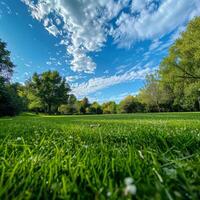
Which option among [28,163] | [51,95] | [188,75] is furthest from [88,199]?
[51,95]

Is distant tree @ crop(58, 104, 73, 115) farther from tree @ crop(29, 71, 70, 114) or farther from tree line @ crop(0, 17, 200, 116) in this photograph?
tree @ crop(29, 71, 70, 114)

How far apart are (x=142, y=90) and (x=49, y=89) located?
27866 millimetres

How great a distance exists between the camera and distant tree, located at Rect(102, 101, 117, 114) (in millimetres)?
70062

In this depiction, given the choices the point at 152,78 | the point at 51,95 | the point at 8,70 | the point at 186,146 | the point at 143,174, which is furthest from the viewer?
the point at 51,95

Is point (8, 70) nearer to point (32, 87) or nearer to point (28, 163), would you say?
point (32, 87)

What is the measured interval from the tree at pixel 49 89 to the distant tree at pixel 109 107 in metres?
16.9

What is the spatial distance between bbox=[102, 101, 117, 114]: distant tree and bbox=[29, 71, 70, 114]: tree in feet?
55.4

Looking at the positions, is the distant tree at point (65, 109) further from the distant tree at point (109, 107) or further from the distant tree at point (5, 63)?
the distant tree at point (5, 63)

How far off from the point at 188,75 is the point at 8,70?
2665 cm

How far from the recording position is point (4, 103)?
26.5 metres

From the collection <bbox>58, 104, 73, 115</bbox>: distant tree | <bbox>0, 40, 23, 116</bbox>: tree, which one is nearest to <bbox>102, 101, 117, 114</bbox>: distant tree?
<bbox>58, 104, 73, 115</bbox>: distant tree

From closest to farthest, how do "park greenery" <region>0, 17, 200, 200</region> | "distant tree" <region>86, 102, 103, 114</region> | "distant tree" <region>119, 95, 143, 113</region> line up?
"park greenery" <region>0, 17, 200, 200</region>, "distant tree" <region>119, 95, 143, 113</region>, "distant tree" <region>86, 102, 103, 114</region>

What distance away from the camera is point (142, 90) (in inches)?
2126

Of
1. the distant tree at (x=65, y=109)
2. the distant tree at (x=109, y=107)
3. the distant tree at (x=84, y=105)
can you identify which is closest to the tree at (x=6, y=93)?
the distant tree at (x=65, y=109)
